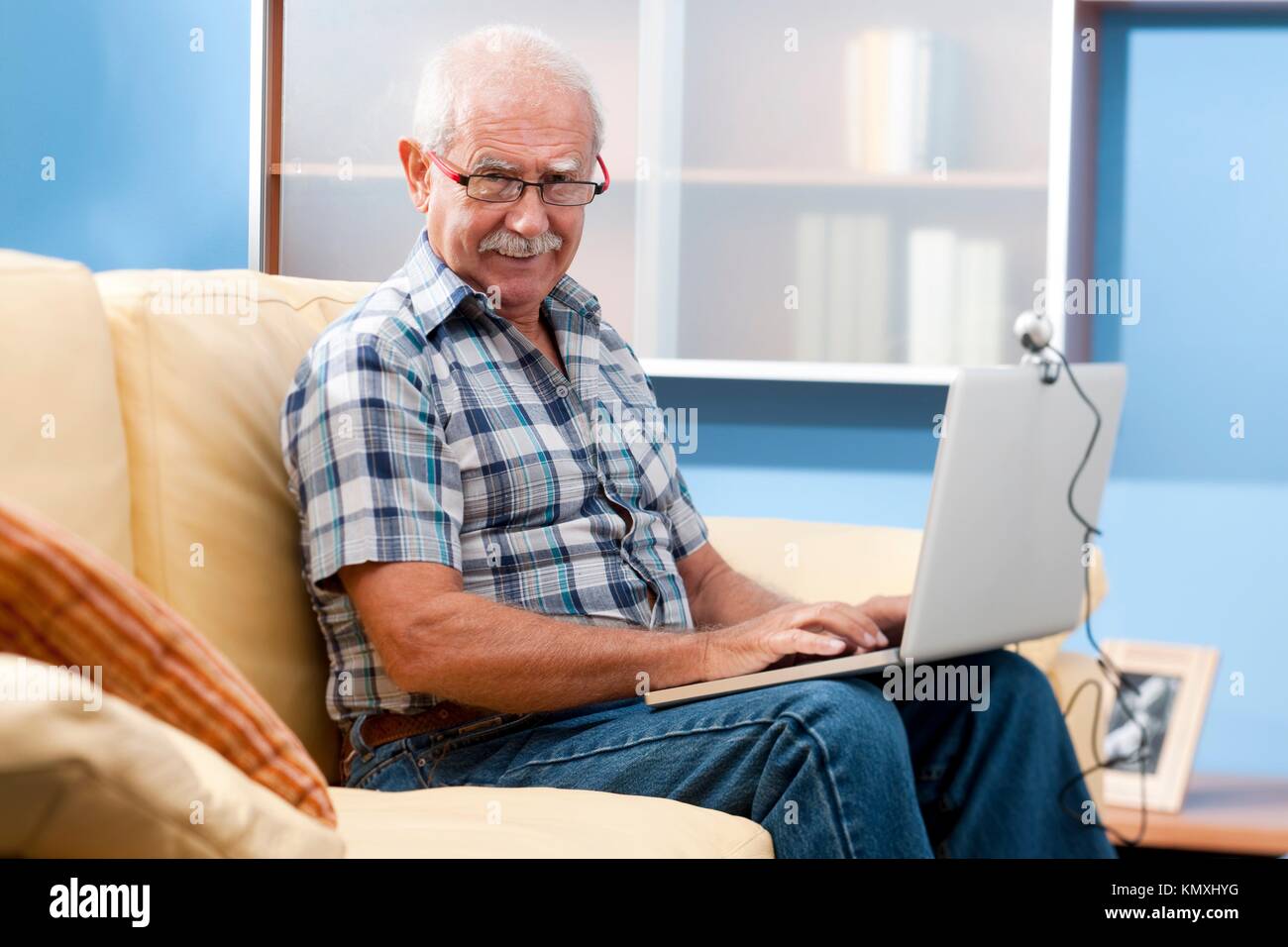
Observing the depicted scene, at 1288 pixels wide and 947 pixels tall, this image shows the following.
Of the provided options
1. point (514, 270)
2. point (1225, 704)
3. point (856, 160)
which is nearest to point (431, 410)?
point (514, 270)

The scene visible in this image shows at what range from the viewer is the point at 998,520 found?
1.39 metres

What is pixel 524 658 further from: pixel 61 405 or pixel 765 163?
pixel 765 163

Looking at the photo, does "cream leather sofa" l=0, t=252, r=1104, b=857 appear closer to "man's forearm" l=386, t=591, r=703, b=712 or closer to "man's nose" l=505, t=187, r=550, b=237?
"man's forearm" l=386, t=591, r=703, b=712

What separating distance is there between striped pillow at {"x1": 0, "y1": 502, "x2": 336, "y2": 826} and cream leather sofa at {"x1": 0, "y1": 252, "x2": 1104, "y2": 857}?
330 millimetres

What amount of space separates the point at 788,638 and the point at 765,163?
4.65 ft

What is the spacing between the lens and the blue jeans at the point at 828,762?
1.21 meters

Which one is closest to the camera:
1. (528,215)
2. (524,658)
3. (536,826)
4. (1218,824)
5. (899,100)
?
(536,826)

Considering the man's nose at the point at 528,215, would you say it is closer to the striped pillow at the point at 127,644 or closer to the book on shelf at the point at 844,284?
the striped pillow at the point at 127,644

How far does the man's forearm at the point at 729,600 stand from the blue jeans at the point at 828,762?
259 mm

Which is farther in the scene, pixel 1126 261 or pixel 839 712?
pixel 1126 261

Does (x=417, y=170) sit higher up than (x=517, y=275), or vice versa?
(x=417, y=170)

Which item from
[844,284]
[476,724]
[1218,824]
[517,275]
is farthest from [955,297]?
[476,724]

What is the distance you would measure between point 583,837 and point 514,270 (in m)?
0.70

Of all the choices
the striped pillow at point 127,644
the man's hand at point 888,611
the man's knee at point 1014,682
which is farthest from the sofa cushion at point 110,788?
the man's knee at point 1014,682
